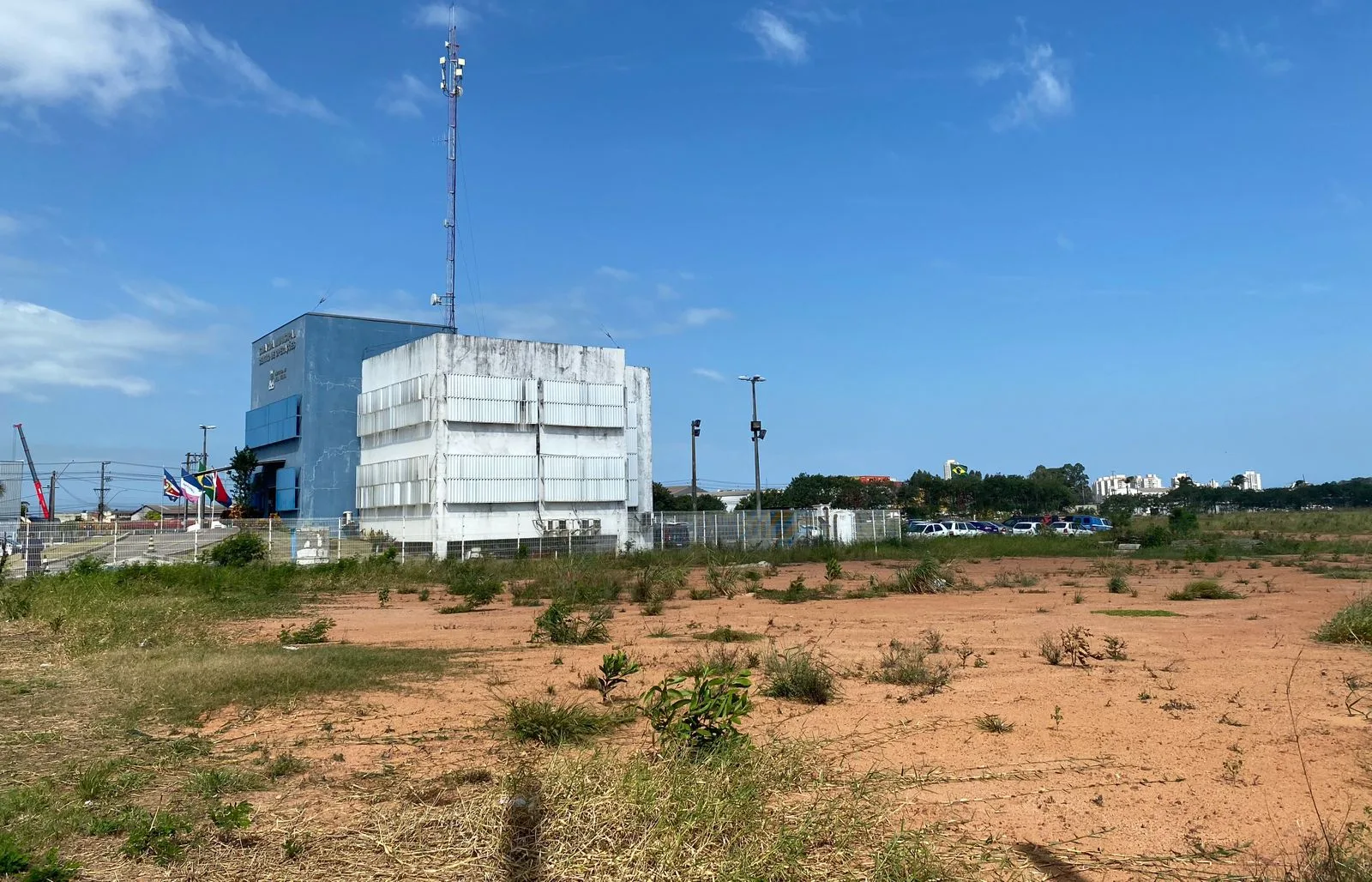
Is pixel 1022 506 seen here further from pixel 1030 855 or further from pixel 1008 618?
pixel 1030 855

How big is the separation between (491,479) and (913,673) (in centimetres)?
3723

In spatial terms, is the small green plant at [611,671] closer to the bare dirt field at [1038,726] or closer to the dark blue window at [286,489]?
the bare dirt field at [1038,726]

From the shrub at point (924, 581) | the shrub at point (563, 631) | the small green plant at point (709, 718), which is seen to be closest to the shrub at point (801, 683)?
the small green plant at point (709, 718)

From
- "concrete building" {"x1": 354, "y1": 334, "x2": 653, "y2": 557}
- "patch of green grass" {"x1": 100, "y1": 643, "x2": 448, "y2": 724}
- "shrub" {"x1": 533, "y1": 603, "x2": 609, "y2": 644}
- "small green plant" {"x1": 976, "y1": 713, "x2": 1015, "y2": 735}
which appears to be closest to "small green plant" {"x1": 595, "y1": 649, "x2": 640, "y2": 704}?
"patch of green grass" {"x1": 100, "y1": 643, "x2": 448, "y2": 724}

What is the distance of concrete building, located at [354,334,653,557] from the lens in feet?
143

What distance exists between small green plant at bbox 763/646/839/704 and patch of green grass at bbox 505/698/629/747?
1802 millimetres

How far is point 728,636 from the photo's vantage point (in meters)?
13.3

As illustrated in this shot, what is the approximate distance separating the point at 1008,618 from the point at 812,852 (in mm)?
11956

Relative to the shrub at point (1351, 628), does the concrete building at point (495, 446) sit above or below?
above

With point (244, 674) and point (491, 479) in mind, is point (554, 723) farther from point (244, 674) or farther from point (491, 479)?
point (491, 479)

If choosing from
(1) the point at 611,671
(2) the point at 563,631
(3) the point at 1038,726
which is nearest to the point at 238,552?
(2) the point at 563,631

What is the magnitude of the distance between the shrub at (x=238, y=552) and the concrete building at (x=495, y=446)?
9.58m

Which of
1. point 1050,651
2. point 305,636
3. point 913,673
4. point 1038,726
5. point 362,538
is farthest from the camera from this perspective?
point 362,538

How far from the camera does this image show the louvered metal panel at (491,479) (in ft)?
143
